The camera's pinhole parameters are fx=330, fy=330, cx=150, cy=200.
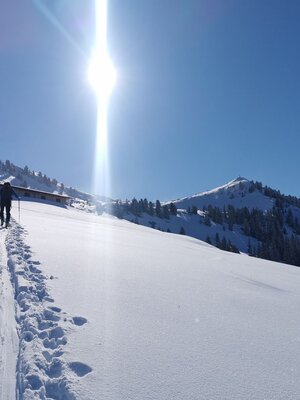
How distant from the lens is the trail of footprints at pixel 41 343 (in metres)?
3.44

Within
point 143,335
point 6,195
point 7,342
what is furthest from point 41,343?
point 6,195

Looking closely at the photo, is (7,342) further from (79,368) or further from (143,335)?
(143,335)

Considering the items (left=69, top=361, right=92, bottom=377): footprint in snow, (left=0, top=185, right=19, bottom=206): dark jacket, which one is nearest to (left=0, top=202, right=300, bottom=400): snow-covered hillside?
(left=69, top=361, right=92, bottom=377): footprint in snow

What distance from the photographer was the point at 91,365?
3717 mm

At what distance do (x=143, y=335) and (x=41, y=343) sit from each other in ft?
4.47

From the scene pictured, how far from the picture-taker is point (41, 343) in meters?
4.38

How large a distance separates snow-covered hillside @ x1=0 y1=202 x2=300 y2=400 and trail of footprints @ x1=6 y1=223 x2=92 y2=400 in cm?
1

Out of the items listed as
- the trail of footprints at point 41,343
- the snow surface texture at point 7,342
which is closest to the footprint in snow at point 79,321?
the trail of footprints at point 41,343

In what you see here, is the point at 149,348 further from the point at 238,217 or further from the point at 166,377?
the point at 238,217

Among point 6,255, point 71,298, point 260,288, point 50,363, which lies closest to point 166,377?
point 50,363

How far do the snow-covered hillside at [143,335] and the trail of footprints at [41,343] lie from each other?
0.05ft

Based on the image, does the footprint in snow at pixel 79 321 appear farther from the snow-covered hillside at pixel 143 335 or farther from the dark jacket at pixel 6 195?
the dark jacket at pixel 6 195

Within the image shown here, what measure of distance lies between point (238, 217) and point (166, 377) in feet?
663

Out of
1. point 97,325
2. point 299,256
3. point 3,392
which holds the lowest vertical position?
point 299,256
